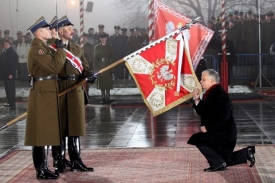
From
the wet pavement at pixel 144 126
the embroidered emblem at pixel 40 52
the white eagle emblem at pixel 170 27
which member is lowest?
the wet pavement at pixel 144 126

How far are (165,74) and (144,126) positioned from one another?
11.3 ft

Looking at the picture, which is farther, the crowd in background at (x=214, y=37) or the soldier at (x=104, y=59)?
the crowd in background at (x=214, y=37)

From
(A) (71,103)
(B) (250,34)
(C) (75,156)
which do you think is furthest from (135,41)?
(C) (75,156)

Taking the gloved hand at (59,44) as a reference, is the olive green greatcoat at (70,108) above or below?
below

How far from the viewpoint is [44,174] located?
9203 millimetres

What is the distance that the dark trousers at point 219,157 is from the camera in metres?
9.32

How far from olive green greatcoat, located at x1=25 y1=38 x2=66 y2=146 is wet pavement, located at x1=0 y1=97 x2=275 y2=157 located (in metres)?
2.45

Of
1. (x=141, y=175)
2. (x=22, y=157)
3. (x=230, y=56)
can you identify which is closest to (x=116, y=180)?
(x=141, y=175)

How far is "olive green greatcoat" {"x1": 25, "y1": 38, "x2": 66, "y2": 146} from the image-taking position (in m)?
9.20

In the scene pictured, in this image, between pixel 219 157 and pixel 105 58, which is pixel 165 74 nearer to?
pixel 219 157

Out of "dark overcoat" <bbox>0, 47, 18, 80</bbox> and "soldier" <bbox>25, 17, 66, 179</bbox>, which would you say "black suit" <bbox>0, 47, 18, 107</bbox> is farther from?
"soldier" <bbox>25, 17, 66, 179</bbox>

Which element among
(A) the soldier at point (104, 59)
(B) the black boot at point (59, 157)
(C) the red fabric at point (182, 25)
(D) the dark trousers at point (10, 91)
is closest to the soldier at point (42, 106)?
(B) the black boot at point (59, 157)

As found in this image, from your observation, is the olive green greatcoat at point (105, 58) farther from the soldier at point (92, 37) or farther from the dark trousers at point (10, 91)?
the soldier at point (92, 37)

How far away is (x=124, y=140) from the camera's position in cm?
1268
